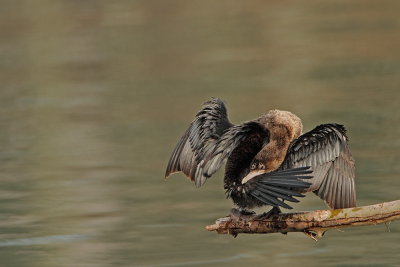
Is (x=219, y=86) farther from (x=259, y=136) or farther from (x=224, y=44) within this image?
(x=259, y=136)

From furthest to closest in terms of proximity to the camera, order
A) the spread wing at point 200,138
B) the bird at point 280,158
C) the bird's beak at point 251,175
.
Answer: the spread wing at point 200,138, the bird at point 280,158, the bird's beak at point 251,175

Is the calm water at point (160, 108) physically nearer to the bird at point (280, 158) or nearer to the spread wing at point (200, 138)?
the spread wing at point (200, 138)

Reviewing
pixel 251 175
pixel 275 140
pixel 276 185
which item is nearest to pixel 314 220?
pixel 276 185

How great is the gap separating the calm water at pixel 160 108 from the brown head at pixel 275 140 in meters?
1.48

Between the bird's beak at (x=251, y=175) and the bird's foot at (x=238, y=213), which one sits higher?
the bird's beak at (x=251, y=175)

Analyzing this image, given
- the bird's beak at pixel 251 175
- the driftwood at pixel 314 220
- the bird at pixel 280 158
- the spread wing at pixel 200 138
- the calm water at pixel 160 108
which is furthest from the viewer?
the calm water at pixel 160 108

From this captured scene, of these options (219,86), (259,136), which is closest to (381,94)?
(219,86)

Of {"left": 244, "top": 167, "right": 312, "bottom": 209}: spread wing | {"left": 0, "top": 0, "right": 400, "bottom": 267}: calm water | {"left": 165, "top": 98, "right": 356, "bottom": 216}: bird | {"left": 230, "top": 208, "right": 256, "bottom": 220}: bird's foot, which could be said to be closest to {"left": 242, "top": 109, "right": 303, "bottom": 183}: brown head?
Result: {"left": 165, "top": 98, "right": 356, "bottom": 216}: bird

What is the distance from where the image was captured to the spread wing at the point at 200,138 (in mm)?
7395

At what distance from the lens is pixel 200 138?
7.47 metres

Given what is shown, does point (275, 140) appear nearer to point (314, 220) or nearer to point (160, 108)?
point (314, 220)

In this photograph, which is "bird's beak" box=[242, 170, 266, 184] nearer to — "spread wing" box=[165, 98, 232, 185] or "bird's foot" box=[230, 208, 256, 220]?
"bird's foot" box=[230, 208, 256, 220]

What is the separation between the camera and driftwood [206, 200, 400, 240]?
641cm

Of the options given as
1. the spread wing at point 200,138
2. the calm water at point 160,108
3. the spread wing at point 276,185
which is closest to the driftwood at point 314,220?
the spread wing at point 276,185
